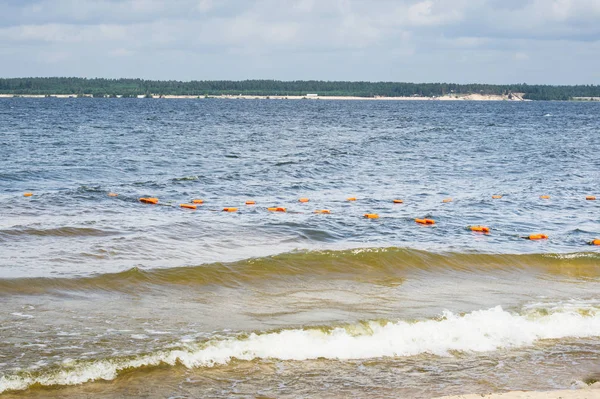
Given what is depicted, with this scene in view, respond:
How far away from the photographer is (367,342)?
1163 centimetres

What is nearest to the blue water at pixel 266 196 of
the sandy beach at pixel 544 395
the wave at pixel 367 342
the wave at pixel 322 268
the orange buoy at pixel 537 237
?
the orange buoy at pixel 537 237

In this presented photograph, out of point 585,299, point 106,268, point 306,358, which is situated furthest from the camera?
point 106,268

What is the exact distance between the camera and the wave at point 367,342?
1009 cm

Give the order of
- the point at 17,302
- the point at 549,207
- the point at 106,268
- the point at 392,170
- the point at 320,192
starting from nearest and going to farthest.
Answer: the point at 17,302
the point at 106,268
the point at 549,207
the point at 320,192
the point at 392,170

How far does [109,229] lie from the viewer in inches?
763

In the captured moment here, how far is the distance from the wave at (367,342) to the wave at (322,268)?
3.54 m

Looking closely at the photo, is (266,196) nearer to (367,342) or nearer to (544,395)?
(367,342)

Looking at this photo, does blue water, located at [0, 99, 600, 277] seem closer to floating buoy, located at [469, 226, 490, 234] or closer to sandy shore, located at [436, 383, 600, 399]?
floating buoy, located at [469, 226, 490, 234]

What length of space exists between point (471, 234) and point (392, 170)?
16321 millimetres

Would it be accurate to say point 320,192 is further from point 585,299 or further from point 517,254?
point 585,299

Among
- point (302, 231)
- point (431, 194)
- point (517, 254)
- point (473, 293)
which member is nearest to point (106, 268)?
point (302, 231)

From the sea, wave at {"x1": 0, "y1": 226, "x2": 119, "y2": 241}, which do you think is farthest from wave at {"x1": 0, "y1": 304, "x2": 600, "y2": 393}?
wave at {"x1": 0, "y1": 226, "x2": 119, "y2": 241}

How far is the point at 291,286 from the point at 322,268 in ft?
5.16

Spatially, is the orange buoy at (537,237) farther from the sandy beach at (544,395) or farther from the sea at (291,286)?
the sandy beach at (544,395)
